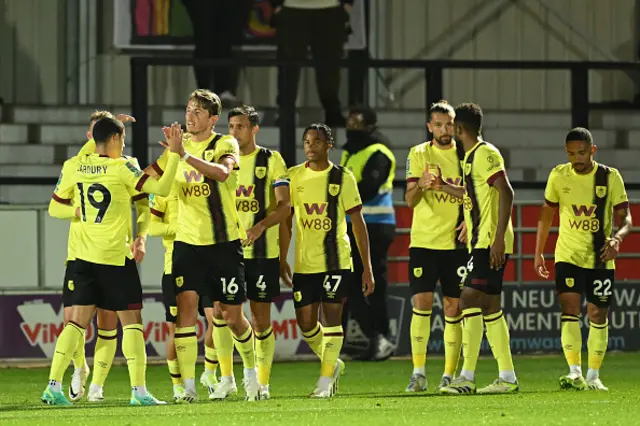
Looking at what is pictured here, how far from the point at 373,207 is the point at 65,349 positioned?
525 centimetres

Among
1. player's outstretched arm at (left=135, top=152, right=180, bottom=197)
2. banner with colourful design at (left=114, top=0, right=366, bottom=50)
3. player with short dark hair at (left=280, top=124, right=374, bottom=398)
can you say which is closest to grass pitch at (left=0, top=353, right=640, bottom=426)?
player with short dark hair at (left=280, top=124, right=374, bottom=398)

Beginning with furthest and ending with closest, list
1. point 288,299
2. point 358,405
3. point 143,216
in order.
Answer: point 288,299 < point 143,216 < point 358,405

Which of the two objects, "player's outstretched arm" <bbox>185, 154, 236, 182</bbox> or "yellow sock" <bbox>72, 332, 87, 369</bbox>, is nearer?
"player's outstretched arm" <bbox>185, 154, 236, 182</bbox>

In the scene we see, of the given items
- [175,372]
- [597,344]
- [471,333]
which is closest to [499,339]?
[471,333]

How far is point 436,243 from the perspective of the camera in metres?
12.1

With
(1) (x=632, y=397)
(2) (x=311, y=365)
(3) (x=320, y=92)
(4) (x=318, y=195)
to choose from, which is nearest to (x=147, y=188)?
(4) (x=318, y=195)

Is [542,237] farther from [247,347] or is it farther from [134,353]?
[134,353]

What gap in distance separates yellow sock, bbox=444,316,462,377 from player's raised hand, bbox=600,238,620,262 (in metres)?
1.11

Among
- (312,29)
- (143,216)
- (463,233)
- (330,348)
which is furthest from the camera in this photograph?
(312,29)

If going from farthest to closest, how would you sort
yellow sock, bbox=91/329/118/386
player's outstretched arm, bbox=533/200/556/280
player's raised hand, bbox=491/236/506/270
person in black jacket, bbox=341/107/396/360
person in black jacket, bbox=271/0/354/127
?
person in black jacket, bbox=271/0/354/127
person in black jacket, bbox=341/107/396/360
player's outstretched arm, bbox=533/200/556/280
player's raised hand, bbox=491/236/506/270
yellow sock, bbox=91/329/118/386

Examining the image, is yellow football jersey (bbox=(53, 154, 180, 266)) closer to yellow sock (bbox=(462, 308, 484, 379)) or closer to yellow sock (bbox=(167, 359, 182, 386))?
yellow sock (bbox=(167, 359, 182, 386))

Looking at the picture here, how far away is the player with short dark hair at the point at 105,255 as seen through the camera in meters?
10.7

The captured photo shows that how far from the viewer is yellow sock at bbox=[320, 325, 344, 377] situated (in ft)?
37.6

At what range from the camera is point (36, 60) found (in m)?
20.6
